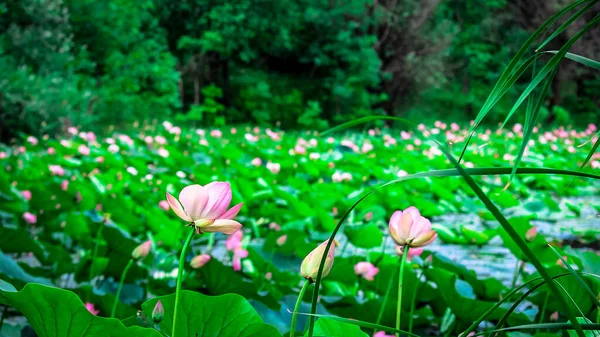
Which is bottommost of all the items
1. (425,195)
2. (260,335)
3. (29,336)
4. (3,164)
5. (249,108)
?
(249,108)

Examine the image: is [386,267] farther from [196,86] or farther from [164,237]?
[196,86]

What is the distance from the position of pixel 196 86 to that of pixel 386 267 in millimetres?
11543

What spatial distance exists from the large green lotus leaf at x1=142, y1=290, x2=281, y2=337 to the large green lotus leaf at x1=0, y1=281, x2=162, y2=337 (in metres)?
0.05

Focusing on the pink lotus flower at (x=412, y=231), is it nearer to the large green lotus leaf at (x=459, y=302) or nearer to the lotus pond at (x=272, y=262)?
the lotus pond at (x=272, y=262)

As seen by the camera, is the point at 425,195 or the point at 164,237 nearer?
the point at 164,237

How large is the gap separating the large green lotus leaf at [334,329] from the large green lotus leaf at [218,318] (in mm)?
60

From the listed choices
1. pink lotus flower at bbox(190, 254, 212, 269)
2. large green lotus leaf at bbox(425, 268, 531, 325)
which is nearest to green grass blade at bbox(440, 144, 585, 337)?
large green lotus leaf at bbox(425, 268, 531, 325)

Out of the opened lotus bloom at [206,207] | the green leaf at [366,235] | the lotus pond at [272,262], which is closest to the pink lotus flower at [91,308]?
the lotus pond at [272,262]

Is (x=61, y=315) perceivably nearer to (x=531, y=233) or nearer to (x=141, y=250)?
(x=141, y=250)

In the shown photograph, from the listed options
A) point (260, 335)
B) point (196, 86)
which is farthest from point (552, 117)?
point (260, 335)

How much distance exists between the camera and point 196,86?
12195mm

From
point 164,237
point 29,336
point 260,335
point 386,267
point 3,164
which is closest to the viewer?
point 260,335

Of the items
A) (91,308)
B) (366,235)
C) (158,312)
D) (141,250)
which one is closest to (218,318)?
(158,312)

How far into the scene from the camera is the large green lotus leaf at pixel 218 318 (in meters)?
0.46
